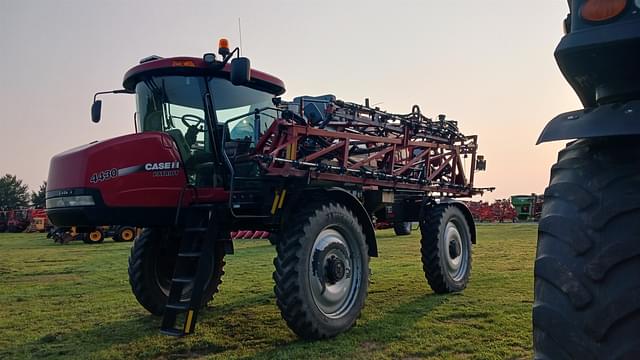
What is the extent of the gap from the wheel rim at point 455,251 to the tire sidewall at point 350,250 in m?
2.13

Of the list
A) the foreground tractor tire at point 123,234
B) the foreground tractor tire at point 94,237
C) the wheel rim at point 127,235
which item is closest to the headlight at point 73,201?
the foreground tractor tire at point 94,237

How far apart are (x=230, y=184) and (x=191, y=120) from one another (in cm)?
92

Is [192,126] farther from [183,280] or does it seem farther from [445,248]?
[445,248]

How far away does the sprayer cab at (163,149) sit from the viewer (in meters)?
4.97

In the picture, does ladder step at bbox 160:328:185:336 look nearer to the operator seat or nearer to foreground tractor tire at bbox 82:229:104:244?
the operator seat

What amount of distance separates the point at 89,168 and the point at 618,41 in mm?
4532

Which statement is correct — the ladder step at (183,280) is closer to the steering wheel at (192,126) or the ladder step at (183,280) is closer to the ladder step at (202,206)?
the ladder step at (202,206)

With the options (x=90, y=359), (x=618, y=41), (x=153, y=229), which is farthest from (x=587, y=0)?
(x=153, y=229)

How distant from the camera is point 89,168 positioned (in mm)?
4914

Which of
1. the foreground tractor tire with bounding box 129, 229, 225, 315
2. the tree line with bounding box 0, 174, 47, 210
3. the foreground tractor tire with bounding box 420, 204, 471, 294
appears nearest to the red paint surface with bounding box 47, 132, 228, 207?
the foreground tractor tire with bounding box 129, 229, 225, 315

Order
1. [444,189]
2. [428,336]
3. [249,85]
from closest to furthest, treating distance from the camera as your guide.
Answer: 1. [428,336]
2. [249,85]
3. [444,189]

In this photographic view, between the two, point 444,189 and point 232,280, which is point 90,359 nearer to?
point 232,280

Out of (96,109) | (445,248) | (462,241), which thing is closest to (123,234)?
(96,109)

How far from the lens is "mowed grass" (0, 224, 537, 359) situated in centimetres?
477
